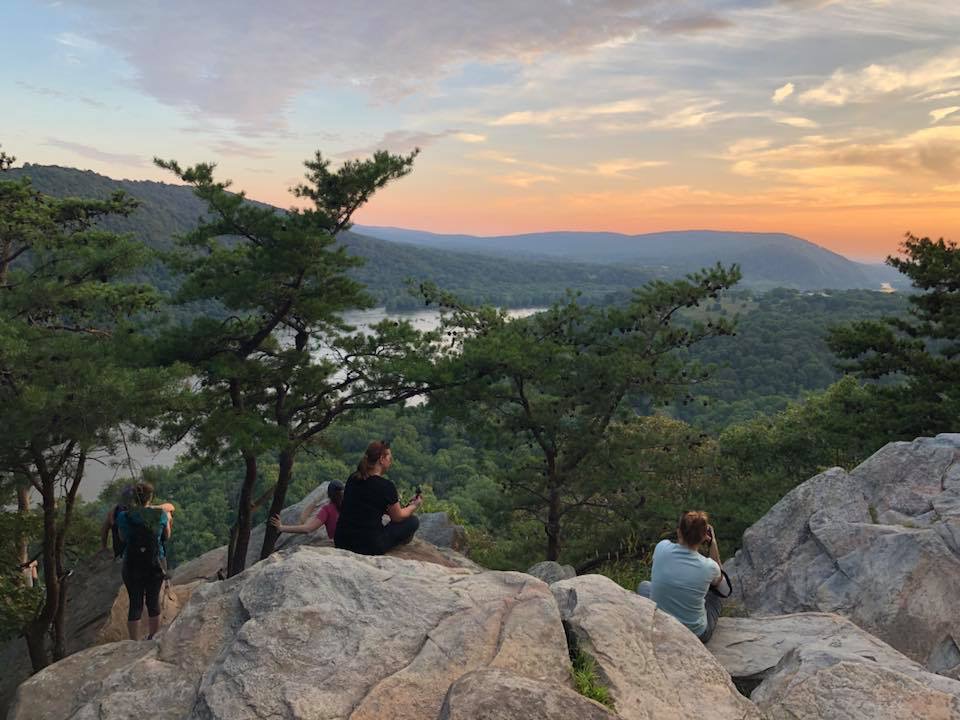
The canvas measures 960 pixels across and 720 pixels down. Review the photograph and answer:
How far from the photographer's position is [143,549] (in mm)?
7277

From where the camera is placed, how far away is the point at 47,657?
11.1 meters

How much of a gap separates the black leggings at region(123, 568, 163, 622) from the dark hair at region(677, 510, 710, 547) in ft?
19.7

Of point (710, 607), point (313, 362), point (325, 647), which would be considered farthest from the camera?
point (313, 362)

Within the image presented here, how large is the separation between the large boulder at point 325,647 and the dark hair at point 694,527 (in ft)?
4.56

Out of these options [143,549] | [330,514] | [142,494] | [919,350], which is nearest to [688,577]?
[330,514]

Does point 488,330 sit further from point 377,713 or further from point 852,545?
point 377,713

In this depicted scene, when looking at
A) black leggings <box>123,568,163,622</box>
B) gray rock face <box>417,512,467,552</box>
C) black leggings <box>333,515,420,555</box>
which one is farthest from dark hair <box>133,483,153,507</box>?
gray rock face <box>417,512,467,552</box>

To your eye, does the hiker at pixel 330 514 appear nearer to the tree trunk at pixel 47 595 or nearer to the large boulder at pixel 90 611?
the large boulder at pixel 90 611

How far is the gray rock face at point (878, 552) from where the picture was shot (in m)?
6.93

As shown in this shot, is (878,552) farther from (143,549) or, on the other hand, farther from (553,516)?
(553,516)

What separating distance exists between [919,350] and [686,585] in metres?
16.2

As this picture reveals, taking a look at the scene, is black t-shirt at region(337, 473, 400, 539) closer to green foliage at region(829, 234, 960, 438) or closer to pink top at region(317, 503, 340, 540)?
pink top at region(317, 503, 340, 540)

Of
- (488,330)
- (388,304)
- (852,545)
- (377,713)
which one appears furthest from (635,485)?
(388,304)

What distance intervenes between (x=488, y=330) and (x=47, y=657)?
37.4 ft
